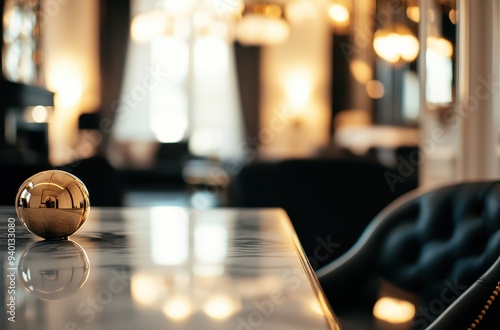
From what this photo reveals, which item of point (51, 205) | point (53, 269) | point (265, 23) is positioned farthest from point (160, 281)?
point (265, 23)

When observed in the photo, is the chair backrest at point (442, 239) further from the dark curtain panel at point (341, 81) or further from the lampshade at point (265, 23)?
the dark curtain panel at point (341, 81)

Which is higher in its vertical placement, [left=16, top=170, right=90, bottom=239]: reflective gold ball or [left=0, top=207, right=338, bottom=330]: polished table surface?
[left=16, top=170, right=90, bottom=239]: reflective gold ball

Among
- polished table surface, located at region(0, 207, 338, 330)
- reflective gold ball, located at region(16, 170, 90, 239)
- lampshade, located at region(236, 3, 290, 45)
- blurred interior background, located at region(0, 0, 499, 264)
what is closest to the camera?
polished table surface, located at region(0, 207, 338, 330)

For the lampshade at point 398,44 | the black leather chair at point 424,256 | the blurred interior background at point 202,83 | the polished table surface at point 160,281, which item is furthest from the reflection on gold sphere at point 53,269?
the blurred interior background at point 202,83

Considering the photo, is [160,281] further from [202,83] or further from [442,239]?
[202,83]

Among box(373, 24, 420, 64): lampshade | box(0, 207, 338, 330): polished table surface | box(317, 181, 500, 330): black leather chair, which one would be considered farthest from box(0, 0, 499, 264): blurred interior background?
box(0, 207, 338, 330): polished table surface

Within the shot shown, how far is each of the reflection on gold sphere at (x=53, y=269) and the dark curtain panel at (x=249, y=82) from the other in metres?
8.76

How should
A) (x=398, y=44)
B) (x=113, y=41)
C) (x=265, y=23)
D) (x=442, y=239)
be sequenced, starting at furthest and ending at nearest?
1. (x=113, y=41)
2. (x=265, y=23)
3. (x=398, y=44)
4. (x=442, y=239)

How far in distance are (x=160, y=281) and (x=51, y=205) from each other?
0.34m

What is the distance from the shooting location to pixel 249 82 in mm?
9727

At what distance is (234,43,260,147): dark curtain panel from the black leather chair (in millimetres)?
8040

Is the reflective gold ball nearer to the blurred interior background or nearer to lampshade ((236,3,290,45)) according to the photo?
the blurred interior background

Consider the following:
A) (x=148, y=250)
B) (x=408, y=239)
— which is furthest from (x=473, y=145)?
(x=148, y=250)

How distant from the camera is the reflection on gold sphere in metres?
0.70
